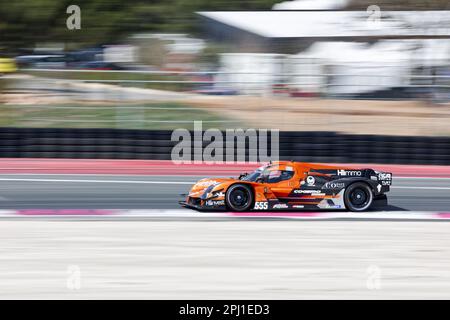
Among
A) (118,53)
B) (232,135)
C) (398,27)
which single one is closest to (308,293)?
(232,135)

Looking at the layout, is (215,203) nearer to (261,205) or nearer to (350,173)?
(261,205)

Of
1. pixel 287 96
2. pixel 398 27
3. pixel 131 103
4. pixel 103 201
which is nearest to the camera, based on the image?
pixel 103 201

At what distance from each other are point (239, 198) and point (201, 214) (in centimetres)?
60

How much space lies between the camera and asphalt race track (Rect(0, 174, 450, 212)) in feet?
40.9

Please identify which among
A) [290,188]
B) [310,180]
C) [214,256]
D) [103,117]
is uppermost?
[103,117]

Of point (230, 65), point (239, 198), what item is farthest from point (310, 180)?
point (230, 65)

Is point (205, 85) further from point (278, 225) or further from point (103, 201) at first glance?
point (278, 225)

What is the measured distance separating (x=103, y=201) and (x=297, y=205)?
327 cm

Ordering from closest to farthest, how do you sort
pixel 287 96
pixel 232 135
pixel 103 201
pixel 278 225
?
pixel 278 225 → pixel 103 201 → pixel 232 135 → pixel 287 96

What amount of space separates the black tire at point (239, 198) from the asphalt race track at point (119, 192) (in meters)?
1.25

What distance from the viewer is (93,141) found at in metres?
17.8

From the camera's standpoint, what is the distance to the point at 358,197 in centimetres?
1160

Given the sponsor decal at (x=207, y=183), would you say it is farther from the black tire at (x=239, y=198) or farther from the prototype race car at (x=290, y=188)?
the black tire at (x=239, y=198)
